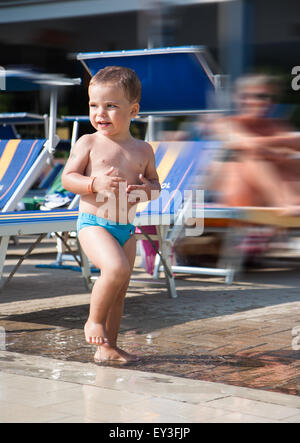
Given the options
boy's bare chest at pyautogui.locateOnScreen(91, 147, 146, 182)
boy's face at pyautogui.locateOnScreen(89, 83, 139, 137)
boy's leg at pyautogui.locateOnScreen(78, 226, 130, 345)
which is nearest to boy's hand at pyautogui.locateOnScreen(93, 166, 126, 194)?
boy's face at pyautogui.locateOnScreen(89, 83, 139, 137)

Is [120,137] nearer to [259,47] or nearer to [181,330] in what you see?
[181,330]

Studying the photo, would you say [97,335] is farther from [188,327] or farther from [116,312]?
[188,327]

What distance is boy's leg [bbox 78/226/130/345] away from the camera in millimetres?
3520

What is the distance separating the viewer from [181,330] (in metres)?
4.52

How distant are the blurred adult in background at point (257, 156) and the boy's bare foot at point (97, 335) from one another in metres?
2.52

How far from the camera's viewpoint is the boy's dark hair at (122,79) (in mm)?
2232

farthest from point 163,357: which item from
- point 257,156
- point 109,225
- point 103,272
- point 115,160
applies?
point 257,156

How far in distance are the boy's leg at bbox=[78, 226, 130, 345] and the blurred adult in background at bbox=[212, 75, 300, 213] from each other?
2.35m

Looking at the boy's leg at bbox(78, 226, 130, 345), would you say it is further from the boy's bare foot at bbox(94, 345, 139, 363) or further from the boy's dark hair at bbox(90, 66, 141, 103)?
the boy's dark hair at bbox(90, 66, 141, 103)

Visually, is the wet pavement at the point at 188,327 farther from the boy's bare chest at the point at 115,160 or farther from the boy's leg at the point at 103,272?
the boy's bare chest at the point at 115,160

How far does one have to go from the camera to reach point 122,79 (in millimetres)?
2289

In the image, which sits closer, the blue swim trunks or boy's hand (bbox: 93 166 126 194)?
boy's hand (bbox: 93 166 126 194)

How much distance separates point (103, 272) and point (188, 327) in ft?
4.08

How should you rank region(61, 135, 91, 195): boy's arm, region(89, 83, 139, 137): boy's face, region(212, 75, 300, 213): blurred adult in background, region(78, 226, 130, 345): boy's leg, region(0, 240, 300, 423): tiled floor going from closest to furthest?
region(212, 75, 300, 213): blurred adult in background
region(89, 83, 139, 137): boy's face
region(0, 240, 300, 423): tiled floor
region(61, 135, 91, 195): boy's arm
region(78, 226, 130, 345): boy's leg
